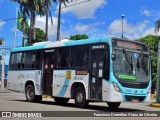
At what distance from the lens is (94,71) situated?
1880cm

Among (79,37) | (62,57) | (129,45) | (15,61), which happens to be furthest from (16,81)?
(79,37)

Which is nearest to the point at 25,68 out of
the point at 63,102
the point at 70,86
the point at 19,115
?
the point at 63,102

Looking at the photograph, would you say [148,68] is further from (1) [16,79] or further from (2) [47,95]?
(1) [16,79]

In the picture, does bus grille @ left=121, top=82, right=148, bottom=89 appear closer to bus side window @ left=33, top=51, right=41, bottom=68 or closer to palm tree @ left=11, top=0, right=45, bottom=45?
bus side window @ left=33, top=51, right=41, bottom=68

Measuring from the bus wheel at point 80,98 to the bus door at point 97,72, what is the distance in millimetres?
595

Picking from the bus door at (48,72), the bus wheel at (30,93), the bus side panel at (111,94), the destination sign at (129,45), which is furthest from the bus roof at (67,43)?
the bus wheel at (30,93)

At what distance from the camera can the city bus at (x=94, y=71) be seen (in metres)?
18.1

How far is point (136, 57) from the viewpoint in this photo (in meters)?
19.0

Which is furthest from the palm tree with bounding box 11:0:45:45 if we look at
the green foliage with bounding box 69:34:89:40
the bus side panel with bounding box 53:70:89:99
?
the bus side panel with bounding box 53:70:89:99

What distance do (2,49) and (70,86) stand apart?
29927 millimetres

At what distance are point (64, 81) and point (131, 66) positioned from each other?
154 inches

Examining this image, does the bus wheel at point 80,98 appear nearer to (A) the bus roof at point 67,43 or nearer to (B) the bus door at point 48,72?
(A) the bus roof at point 67,43

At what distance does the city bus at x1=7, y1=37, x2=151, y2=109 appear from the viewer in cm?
1806

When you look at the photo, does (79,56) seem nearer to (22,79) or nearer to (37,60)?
(37,60)
